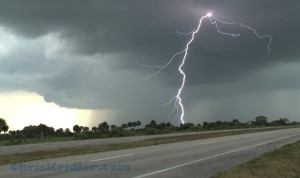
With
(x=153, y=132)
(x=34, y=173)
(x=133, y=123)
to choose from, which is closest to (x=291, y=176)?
(x=34, y=173)

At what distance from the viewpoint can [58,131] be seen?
12000cm

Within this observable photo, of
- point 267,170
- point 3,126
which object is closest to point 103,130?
point 3,126

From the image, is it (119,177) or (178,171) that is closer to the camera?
(119,177)

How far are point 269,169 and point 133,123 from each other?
125774mm

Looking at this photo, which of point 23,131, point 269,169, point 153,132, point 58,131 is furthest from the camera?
point 23,131

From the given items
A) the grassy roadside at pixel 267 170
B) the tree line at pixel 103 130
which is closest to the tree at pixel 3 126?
the tree line at pixel 103 130

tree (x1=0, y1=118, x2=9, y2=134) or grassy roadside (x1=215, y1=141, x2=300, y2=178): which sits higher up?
tree (x1=0, y1=118, x2=9, y2=134)

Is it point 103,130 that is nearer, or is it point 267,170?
point 267,170

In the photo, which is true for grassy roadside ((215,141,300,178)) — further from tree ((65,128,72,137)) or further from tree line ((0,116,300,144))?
tree ((65,128,72,137))

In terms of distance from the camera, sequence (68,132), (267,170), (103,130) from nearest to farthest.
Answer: (267,170) → (103,130) → (68,132)

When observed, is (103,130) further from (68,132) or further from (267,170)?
(267,170)

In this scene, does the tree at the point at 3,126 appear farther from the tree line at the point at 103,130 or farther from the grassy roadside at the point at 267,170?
the grassy roadside at the point at 267,170

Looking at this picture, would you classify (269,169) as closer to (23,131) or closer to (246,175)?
(246,175)

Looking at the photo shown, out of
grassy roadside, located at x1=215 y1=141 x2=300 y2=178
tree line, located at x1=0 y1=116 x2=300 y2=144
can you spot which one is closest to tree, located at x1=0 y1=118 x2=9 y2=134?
tree line, located at x1=0 y1=116 x2=300 y2=144
